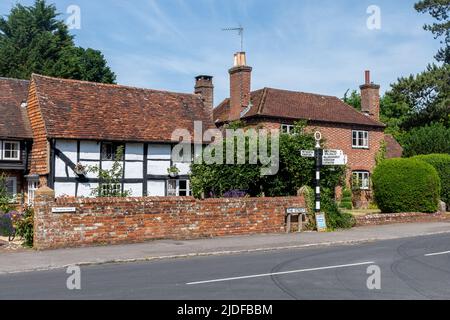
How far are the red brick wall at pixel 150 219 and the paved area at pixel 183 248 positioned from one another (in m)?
0.62

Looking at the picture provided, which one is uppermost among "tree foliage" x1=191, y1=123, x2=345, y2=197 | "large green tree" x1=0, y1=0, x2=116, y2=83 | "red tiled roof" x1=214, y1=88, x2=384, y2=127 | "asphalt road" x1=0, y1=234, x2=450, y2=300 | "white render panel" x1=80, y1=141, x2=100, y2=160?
"large green tree" x1=0, y1=0, x2=116, y2=83

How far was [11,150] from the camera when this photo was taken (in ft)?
93.4

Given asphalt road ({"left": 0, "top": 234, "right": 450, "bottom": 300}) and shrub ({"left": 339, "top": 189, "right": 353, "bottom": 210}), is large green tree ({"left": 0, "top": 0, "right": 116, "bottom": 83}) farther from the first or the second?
asphalt road ({"left": 0, "top": 234, "right": 450, "bottom": 300})

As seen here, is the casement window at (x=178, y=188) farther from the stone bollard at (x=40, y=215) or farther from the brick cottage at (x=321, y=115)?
the stone bollard at (x=40, y=215)

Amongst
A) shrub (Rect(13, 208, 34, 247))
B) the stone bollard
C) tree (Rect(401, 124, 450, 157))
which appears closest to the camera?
the stone bollard

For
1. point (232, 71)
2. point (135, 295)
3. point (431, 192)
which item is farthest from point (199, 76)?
point (135, 295)

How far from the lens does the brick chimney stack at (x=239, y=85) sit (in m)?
35.5

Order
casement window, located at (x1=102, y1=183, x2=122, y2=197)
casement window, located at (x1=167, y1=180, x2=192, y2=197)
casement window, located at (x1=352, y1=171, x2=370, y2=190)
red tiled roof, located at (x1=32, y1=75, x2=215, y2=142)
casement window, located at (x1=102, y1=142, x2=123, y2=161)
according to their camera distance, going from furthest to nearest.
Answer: casement window, located at (x1=352, y1=171, x2=370, y2=190) → casement window, located at (x1=167, y1=180, x2=192, y2=197) → casement window, located at (x1=102, y1=142, x2=123, y2=161) → red tiled roof, located at (x1=32, y1=75, x2=215, y2=142) → casement window, located at (x1=102, y1=183, x2=122, y2=197)

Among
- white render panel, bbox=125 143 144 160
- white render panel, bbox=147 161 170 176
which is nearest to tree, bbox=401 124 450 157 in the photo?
white render panel, bbox=147 161 170 176

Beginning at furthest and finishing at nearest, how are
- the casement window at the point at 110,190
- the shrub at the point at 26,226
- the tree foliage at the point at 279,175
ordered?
1. the casement window at the point at 110,190
2. the tree foliage at the point at 279,175
3. the shrub at the point at 26,226

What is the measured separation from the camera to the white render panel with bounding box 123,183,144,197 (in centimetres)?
2841

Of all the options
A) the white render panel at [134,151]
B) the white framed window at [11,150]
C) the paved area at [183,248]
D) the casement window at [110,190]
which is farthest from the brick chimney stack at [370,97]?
the white framed window at [11,150]

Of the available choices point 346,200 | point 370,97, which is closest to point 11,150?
point 346,200

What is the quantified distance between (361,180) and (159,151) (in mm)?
15093
